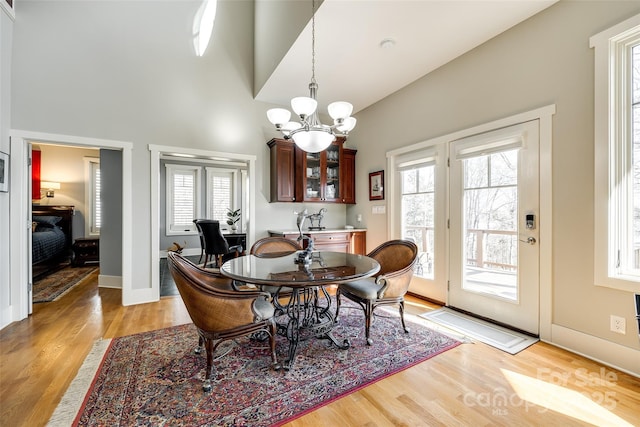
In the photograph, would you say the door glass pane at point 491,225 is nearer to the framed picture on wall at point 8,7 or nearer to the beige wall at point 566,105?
the beige wall at point 566,105

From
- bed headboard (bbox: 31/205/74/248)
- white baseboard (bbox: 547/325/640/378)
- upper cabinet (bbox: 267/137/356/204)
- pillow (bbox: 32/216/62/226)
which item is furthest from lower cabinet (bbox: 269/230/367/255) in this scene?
bed headboard (bbox: 31/205/74/248)

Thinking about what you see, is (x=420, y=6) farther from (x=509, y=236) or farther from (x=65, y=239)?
(x=65, y=239)

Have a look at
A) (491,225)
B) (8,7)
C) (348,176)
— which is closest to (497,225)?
(491,225)

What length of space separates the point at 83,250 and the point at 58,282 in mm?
1282

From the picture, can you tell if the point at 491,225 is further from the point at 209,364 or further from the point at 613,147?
the point at 209,364

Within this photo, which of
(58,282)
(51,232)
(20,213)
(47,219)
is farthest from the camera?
(47,219)

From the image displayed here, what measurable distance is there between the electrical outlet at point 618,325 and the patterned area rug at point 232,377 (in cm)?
108

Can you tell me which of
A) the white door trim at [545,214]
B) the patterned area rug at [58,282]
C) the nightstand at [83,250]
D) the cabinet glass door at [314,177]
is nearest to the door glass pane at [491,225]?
the white door trim at [545,214]

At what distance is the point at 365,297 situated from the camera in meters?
2.39

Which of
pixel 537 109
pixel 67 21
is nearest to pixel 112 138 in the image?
pixel 67 21

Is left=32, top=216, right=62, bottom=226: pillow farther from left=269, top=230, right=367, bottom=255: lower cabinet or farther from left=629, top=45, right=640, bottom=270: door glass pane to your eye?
left=629, top=45, right=640, bottom=270: door glass pane

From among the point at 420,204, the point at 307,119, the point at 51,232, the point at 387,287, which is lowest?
the point at 387,287

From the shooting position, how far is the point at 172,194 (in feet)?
22.3

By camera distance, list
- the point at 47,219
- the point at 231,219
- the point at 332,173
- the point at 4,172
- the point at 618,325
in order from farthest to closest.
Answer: the point at 231,219 → the point at 47,219 → the point at 332,173 → the point at 4,172 → the point at 618,325
